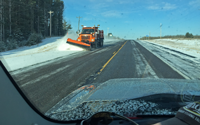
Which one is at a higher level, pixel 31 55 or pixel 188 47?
pixel 188 47

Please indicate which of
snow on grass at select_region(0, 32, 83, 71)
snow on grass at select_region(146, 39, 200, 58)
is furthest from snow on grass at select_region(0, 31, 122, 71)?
snow on grass at select_region(146, 39, 200, 58)

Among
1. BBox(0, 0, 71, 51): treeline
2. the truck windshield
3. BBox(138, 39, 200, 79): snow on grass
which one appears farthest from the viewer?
the truck windshield

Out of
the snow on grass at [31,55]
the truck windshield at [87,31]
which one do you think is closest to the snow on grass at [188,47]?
the truck windshield at [87,31]

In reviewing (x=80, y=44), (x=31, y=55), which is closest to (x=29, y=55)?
(x=31, y=55)

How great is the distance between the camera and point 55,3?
197 feet

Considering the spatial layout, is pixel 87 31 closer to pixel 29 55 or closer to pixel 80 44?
pixel 80 44

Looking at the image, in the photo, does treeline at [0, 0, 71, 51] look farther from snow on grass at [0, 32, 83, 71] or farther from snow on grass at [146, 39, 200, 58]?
snow on grass at [146, 39, 200, 58]

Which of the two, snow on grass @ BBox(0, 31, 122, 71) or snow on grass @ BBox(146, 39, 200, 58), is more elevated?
snow on grass @ BBox(146, 39, 200, 58)

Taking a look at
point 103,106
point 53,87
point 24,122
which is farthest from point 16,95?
point 53,87

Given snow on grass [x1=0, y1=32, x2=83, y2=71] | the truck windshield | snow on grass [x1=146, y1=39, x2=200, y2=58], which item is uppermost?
the truck windshield

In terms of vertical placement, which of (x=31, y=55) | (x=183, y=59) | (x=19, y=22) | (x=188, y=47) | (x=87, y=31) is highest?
(x=19, y=22)

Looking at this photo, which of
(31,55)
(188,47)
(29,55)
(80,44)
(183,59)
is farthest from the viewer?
(188,47)

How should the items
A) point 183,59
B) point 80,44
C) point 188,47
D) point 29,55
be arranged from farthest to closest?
point 188,47
point 80,44
point 29,55
point 183,59

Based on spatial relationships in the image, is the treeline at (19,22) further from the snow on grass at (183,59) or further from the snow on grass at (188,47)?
the snow on grass at (188,47)
